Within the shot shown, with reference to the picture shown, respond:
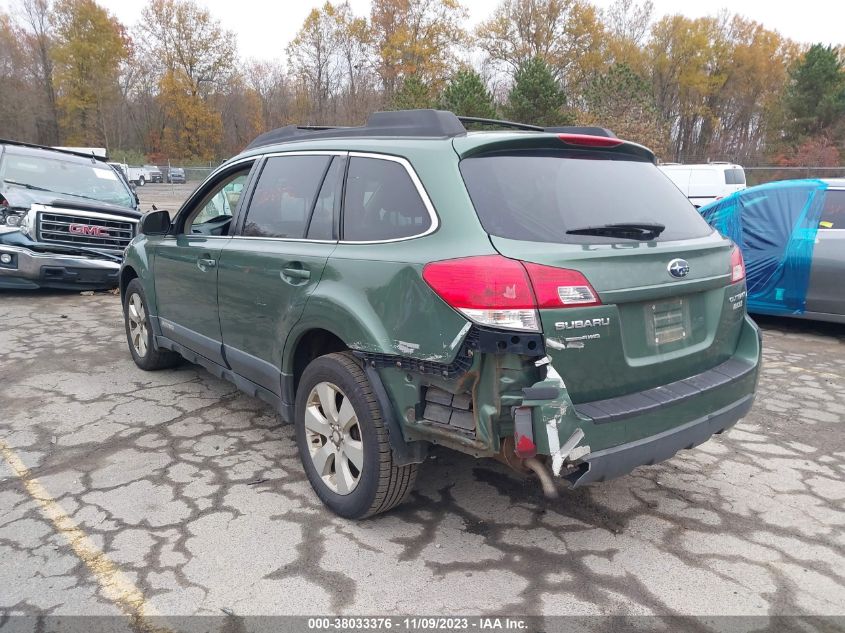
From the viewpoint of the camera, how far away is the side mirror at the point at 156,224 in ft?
15.0

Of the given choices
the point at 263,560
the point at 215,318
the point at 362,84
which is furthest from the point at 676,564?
the point at 362,84

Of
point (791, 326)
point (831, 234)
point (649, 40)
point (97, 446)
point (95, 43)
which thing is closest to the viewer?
point (97, 446)

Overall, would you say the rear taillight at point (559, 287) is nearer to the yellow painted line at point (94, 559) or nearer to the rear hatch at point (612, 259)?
the rear hatch at point (612, 259)

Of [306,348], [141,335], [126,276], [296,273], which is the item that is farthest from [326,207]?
[126,276]

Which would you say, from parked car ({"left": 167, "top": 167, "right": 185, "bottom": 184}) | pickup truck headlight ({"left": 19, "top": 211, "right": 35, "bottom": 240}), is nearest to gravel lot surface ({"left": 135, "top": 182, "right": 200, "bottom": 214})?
parked car ({"left": 167, "top": 167, "right": 185, "bottom": 184})

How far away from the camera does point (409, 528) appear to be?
295cm

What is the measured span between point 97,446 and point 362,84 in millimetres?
53411

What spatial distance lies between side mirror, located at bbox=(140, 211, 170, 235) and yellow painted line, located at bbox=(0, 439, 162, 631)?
6.09 feet

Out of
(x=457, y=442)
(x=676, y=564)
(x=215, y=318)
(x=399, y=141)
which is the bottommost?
(x=676, y=564)

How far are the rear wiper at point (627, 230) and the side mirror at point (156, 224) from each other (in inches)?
127

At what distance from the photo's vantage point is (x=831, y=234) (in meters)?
6.38

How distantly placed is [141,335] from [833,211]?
6865 mm

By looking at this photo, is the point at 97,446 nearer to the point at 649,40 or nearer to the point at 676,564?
the point at 676,564

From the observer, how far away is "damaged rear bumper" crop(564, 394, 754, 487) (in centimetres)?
235
